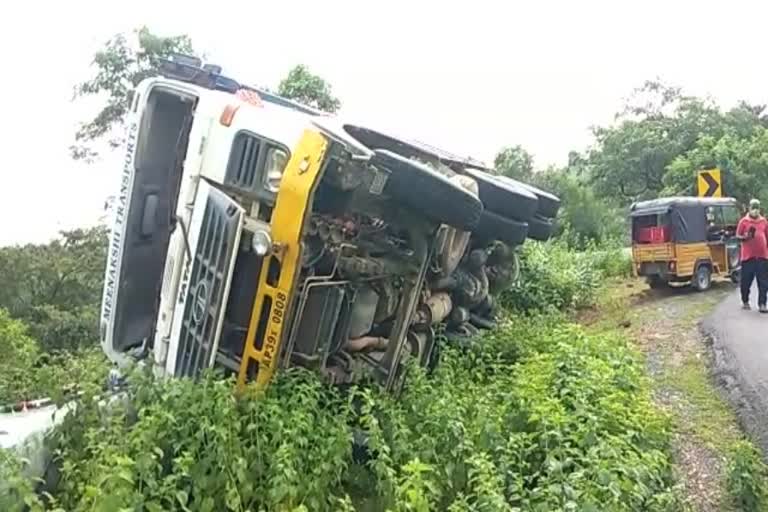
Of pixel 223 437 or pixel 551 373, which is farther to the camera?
pixel 551 373

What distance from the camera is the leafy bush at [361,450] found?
3.55m

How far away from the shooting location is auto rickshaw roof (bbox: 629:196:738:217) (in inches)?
544

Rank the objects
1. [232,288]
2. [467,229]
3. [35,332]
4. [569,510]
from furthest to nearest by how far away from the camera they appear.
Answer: [35,332] → [467,229] → [232,288] → [569,510]

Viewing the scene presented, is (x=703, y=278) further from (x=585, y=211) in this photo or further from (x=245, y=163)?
(x=245, y=163)

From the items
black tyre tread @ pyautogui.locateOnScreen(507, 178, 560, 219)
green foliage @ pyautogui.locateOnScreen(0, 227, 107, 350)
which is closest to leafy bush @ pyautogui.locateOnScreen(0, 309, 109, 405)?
black tyre tread @ pyautogui.locateOnScreen(507, 178, 560, 219)

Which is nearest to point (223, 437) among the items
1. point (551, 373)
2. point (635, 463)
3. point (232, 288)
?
point (232, 288)

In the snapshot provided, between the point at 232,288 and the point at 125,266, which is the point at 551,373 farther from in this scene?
the point at 125,266

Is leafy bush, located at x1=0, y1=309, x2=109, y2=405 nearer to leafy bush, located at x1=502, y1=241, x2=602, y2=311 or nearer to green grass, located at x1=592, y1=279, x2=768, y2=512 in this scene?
green grass, located at x1=592, y1=279, x2=768, y2=512

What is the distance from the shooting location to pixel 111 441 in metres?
3.96

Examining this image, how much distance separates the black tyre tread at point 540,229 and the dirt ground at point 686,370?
5.07 feet

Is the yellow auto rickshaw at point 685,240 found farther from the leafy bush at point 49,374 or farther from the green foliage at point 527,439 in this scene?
the leafy bush at point 49,374

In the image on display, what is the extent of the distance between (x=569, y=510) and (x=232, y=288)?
93.2 inches

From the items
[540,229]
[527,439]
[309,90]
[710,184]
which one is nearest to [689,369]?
[540,229]

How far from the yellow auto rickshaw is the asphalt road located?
2.37m
